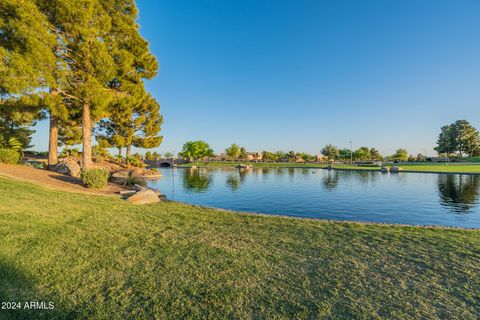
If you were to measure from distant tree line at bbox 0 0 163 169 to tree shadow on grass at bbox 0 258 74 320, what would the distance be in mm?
11254

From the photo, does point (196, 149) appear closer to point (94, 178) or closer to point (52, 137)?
point (52, 137)

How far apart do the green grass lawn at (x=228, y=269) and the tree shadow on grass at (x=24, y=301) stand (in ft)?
0.05

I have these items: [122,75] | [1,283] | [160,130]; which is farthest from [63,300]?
[160,130]

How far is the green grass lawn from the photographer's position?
8.55 feet

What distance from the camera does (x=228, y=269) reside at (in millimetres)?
3508

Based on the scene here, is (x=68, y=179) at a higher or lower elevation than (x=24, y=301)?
higher

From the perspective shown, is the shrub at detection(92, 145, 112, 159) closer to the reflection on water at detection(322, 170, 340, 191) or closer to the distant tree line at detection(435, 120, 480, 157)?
the reflection on water at detection(322, 170, 340, 191)

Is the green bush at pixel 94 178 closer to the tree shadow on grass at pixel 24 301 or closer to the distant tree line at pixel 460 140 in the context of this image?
the tree shadow on grass at pixel 24 301

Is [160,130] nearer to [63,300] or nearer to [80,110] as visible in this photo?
[80,110]

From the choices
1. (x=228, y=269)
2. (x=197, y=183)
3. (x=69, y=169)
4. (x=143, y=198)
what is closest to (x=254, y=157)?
(x=197, y=183)

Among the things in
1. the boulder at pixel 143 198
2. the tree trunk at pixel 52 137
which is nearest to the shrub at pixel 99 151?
the tree trunk at pixel 52 137

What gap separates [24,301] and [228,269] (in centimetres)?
245

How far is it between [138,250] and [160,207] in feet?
13.8

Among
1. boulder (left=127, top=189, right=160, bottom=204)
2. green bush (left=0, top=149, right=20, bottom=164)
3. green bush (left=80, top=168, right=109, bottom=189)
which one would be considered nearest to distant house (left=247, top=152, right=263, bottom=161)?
green bush (left=0, top=149, right=20, bottom=164)
